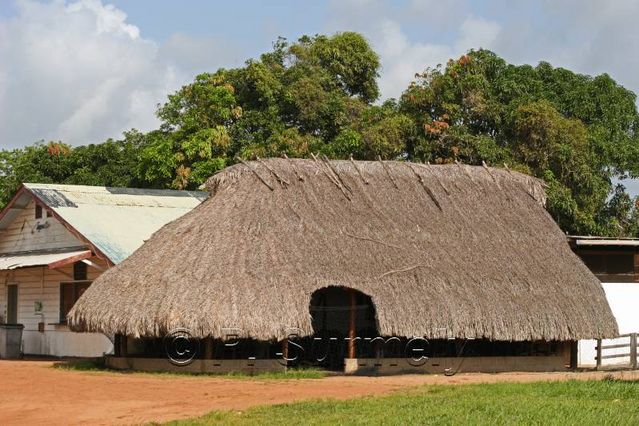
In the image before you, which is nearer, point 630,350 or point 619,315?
point 630,350

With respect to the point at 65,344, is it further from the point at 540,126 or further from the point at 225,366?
the point at 540,126

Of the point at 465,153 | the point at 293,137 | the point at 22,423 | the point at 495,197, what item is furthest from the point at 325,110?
the point at 22,423

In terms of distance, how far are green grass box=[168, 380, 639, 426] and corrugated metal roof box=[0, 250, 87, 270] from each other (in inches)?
487

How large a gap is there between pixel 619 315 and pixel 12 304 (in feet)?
55.0

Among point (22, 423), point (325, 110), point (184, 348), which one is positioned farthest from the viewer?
point (325, 110)

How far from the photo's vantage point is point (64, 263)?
28062 millimetres

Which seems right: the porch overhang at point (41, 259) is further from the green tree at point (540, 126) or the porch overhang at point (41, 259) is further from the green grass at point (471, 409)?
the green tree at point (540, 126)

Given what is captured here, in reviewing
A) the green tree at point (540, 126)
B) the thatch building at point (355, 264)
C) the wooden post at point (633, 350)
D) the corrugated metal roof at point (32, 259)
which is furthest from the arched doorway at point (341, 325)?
the green tree at point (540, 126)

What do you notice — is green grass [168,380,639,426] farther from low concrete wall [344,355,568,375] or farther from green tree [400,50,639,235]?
green tree [400,50,639,235]

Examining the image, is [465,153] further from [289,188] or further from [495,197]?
[289,188]

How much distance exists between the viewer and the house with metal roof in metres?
28.9

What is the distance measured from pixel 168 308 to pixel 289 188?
4861 mm

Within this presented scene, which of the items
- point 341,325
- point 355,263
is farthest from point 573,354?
point 355,263

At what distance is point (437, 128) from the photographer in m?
39.2
